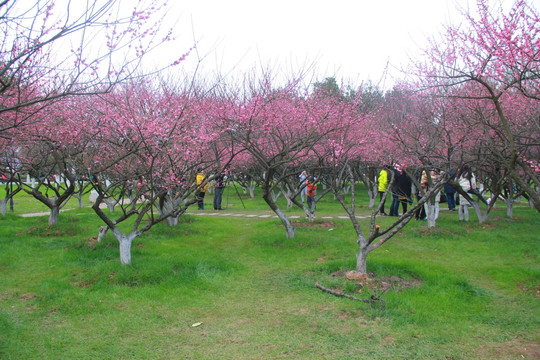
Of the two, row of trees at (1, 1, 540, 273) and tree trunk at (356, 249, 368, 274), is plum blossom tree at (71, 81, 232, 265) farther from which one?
tree trunk at (356, 249, 368, 274)

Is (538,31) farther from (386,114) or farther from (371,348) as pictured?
(386,114)

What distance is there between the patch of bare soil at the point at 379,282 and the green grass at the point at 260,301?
124 millimetres

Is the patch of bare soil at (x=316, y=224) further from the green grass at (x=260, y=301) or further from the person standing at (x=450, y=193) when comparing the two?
the person standing at (x=450, y=193)

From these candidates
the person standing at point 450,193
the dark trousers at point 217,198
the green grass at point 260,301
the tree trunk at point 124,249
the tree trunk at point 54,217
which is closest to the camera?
the green grass at point 260,301

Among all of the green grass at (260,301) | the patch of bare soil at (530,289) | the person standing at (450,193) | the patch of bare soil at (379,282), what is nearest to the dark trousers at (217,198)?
the green grass at (260,301)

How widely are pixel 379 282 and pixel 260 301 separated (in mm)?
1711

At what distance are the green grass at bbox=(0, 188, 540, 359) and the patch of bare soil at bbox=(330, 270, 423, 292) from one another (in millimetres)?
124

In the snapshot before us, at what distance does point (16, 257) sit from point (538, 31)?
913 centimetres

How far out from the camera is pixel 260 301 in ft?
18.2

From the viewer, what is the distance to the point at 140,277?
6305 millimetres

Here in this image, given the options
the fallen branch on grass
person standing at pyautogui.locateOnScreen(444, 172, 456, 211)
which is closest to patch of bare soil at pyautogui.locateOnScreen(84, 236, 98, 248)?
the fallen branch on grass

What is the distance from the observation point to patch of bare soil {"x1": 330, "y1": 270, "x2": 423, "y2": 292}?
575 centimetres

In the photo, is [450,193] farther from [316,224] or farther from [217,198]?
[217,198]

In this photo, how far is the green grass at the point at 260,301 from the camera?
4.08 metres
